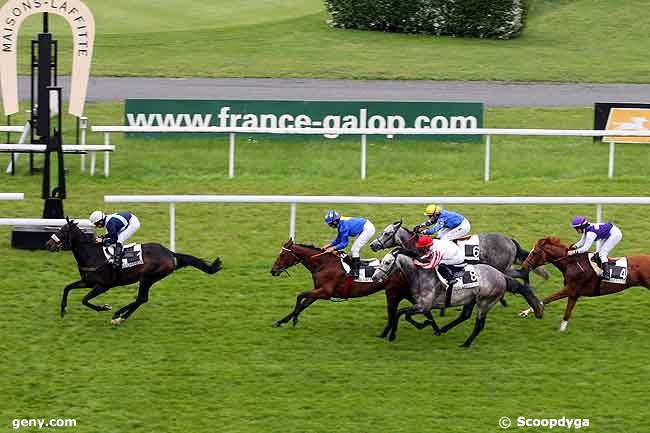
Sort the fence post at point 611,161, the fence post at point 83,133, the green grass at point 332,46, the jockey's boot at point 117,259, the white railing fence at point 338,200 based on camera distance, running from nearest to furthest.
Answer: the jockey's boot at point 117,259, the white railing fence at point 338,200, the fence post at point 611,161, the fence post at point 83,133, the green grass at point 332,46

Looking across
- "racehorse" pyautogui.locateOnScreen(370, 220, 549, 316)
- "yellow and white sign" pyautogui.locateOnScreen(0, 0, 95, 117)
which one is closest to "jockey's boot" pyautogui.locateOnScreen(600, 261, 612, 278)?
"racehorse" pyautogui.locateOnScreen(370, 220, 549, 316)

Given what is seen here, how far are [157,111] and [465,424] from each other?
27.4 ft

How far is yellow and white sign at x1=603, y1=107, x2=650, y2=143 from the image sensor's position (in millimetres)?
16141

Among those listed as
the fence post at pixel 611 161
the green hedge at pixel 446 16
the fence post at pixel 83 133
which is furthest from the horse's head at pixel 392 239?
the green hedge at pixel 446 16

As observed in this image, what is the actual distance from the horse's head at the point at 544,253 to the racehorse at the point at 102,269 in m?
2.85

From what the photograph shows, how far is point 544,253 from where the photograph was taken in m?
10.6

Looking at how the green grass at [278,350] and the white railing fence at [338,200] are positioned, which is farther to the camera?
the white railing fence at [338,200]

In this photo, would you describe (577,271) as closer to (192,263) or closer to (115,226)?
(192,263)

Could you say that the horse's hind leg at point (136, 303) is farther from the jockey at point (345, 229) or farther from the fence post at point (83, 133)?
the fence post at point (83, 133)

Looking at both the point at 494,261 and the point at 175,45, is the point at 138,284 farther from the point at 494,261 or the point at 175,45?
the point at 175,45

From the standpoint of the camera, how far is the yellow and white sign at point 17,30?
13422mm

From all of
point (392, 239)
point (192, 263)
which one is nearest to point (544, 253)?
point (392, 239)

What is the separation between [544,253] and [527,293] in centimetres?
40

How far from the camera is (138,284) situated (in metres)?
11.6
